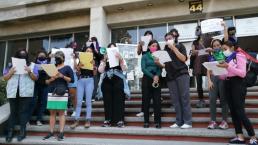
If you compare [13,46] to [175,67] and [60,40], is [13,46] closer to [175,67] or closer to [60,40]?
[60,40]

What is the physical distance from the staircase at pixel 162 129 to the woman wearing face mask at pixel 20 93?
419 mm

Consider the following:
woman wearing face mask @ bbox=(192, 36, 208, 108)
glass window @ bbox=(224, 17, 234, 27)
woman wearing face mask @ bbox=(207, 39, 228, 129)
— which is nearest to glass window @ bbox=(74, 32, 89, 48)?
glass window @ bbox=(224, 17, 234, 27)

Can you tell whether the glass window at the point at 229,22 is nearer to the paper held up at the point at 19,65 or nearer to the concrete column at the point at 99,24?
the concrete column at the point at 99,24

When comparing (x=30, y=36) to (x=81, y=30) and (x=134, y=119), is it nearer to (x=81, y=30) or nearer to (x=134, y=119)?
(x=81, y=30)

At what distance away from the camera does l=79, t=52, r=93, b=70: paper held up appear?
7.10m

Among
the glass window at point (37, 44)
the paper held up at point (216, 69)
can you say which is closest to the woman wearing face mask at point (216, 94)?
the paper held up at point (216, 69)

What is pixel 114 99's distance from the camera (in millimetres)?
6965

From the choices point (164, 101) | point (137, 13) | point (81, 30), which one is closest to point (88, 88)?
point (164, 101)

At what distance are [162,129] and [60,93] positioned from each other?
A: 223 centimetres

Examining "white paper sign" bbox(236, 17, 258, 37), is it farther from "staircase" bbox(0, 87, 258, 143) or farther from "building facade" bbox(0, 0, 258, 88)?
"staircase" bbox(0, 87, 258, 143)

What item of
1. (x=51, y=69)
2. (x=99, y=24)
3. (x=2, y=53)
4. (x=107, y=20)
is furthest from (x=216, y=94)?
(x=2, y=53)

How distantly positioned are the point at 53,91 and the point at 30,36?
903 cm

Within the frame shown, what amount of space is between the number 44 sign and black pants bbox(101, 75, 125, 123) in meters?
5.75

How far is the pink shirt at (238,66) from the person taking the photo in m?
5.34
